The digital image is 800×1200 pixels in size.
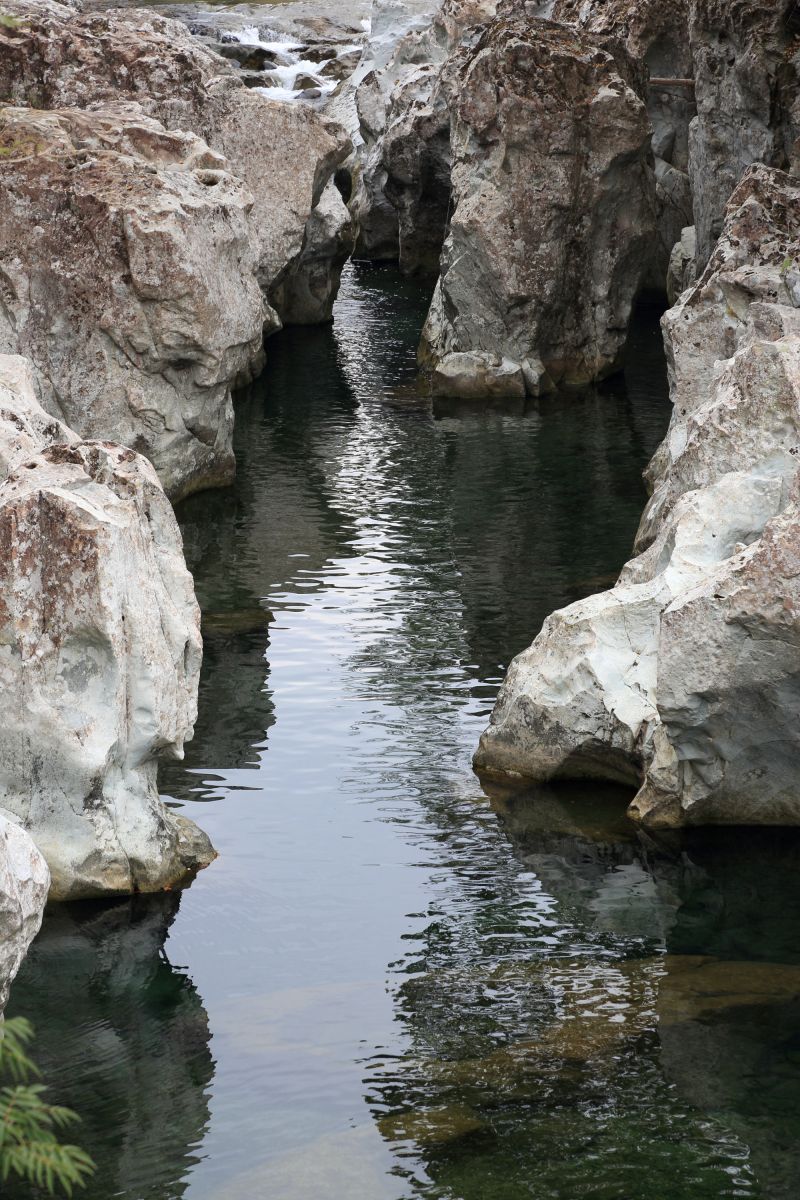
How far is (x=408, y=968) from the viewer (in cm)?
1130

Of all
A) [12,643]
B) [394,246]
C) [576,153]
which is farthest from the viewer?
[394,246]

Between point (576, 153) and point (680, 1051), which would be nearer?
point (680, 1051)

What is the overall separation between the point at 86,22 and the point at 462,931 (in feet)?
78.8

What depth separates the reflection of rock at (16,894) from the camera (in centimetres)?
787

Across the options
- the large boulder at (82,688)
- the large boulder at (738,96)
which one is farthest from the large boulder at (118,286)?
the large boulder at (82,688)

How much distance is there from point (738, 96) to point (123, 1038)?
21.9 m

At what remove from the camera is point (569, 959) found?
11422mm

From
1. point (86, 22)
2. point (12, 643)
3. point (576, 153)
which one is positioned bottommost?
point (12, 643)

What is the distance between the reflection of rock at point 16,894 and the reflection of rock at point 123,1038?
159 cm

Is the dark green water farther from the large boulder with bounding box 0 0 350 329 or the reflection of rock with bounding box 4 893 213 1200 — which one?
the large boulder with bounding box 0 0 350 329

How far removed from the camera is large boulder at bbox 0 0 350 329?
97.4ft

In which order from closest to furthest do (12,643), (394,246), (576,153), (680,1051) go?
(680,1051)
(12,643)
(576,153)
(394,246)

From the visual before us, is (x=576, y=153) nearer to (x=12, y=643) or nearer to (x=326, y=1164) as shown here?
(x=12, y=643)

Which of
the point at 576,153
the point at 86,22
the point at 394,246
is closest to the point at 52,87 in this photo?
the point at 86,22
